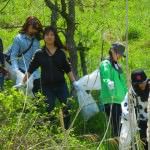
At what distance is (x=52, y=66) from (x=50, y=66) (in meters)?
0.03

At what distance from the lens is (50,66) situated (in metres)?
7.37

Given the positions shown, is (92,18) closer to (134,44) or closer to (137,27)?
(134,44)

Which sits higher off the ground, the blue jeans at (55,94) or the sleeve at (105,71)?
the sleeve at (105,71)

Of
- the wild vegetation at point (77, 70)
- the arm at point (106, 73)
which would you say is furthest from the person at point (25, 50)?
the arm at point (106, 73)

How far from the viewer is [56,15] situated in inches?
347

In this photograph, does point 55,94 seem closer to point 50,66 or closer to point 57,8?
point 50,66

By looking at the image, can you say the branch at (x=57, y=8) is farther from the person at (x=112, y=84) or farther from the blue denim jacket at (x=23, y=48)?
the person at (x=112, y=84)

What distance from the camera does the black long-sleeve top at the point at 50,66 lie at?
7352 millimetres

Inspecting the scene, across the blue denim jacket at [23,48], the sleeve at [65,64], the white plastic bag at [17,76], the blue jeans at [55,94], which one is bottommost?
the blue jeans at [55,94]

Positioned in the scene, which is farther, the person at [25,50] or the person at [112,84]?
the person at [25,50]

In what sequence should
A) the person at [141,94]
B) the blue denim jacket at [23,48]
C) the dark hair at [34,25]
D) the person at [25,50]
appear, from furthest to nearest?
1. the blue denim jacket at [23,48]
2. the person at [25,50]
3. the dark hair at [34,25]
4. the person at [141,94]

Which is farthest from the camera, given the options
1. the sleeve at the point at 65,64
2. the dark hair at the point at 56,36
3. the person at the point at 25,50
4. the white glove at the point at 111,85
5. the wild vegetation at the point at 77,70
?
the person at the point at 25,50

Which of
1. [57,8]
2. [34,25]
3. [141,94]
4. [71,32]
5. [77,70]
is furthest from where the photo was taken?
[77,70]

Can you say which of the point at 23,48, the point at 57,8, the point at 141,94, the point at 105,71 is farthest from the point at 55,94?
the point at 57,8
